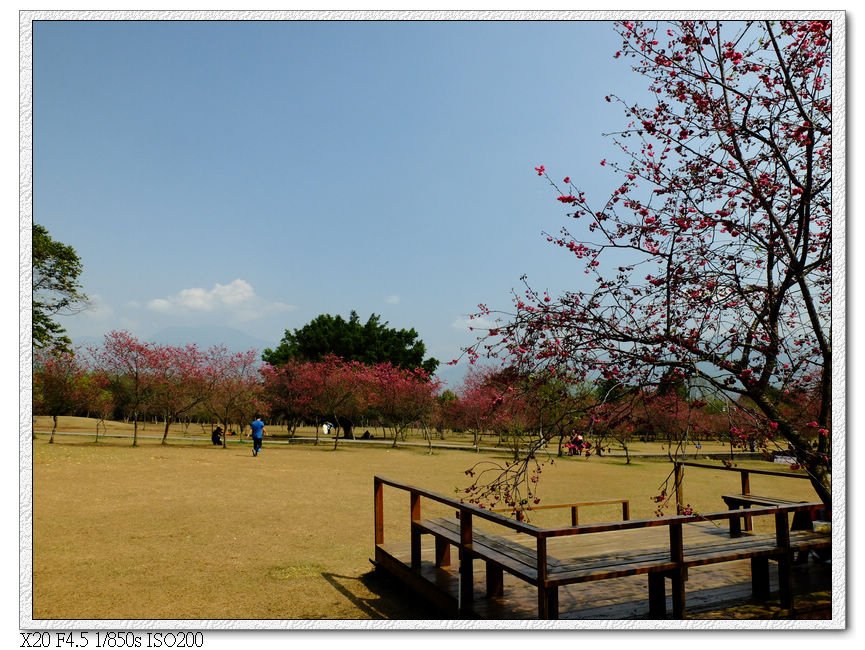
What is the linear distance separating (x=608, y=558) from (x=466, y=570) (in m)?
1.01

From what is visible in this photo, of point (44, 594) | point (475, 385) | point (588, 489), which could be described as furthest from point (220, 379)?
point (44, 594)

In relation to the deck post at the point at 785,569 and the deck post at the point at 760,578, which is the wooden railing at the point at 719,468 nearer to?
the deck post at the point at 785,569

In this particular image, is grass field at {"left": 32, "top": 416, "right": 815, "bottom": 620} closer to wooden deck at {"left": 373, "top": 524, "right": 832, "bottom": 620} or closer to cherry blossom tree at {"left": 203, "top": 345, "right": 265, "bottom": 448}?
wooden deck at {"left": 373, "top": 524, "right": 832, "bottom": 620}

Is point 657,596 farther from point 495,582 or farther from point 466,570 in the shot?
point 466,570

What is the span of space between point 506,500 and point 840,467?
2.45 metres

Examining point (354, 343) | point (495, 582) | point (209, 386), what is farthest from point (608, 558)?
point (354, 343)

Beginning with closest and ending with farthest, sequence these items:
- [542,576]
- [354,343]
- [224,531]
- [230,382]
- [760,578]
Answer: [542,576] → [760,578] → [224,531] → [230,382] → [354,343]

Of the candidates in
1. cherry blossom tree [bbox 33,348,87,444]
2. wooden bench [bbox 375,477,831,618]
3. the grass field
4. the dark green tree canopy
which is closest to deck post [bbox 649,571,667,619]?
wooden bench [bbox 375,477,831,618]

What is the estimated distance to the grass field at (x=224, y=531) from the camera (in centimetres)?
492

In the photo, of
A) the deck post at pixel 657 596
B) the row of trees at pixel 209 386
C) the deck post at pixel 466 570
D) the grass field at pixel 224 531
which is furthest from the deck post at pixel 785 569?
the row of trees at pixel 209 386

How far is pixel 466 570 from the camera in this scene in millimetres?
4227

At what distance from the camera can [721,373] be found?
400 cm

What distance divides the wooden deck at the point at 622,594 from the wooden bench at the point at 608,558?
4.2 inches

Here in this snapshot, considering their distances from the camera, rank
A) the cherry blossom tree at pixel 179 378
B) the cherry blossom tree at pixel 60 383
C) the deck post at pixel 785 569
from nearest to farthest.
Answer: the deck post at pixel 785 569 < the cherry blossom tree at pixel 60 383 < the cherry blossom tree at pixel 179 378
